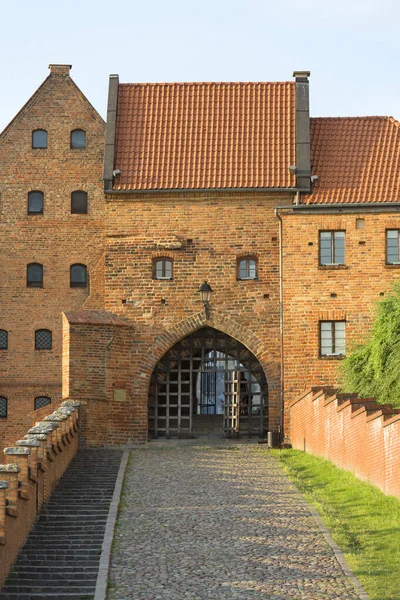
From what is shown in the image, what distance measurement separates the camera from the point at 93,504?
888 inches

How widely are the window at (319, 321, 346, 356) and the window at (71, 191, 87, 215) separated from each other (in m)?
9.89

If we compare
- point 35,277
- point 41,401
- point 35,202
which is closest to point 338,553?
point 41,401

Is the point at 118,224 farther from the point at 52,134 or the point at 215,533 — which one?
the point at 215,533

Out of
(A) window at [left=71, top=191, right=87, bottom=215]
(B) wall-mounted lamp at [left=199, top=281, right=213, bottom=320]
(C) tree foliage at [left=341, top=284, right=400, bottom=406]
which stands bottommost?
(C) tree foliage at [left=341, top=284, right=400, bottom=406]

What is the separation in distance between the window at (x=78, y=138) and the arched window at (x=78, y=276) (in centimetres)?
382

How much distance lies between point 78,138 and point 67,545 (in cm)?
2239

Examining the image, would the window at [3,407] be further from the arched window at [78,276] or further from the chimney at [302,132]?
the chimney at [302,132]

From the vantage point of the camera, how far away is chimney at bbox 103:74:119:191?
1334 inches

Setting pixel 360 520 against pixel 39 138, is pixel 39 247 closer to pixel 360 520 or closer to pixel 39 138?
pixel 39 138

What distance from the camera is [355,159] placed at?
34562 mm

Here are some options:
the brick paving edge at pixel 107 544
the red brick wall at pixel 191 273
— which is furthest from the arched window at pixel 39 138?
the brick paving edge at pixel 107 544

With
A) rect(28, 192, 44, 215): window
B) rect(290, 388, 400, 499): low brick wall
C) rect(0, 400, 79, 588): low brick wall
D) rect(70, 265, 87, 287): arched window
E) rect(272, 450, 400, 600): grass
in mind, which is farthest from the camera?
rect(70, 265, 87, 287): arched window

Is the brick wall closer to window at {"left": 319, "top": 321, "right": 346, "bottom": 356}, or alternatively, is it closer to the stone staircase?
A: window at {"left": 319, "top": 321, "right": 346, "bottom": 356}

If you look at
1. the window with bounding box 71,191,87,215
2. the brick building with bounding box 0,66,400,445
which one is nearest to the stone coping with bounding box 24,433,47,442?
the brick building with bounding box 0,66,400,445
